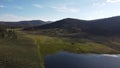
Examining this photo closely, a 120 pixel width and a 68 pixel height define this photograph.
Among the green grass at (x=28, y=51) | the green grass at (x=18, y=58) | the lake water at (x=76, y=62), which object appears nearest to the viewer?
the green grass at (x=18, y=58)

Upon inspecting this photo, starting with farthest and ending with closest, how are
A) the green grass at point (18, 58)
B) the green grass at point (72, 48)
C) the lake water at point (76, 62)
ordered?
the green grass at point (72, 48), the lake water at point (76, 62), the green grass at point (18, 58)

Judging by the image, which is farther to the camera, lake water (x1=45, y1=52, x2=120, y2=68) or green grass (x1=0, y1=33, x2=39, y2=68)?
lake water (x1=45, y1=52, x2=120, y2=68)

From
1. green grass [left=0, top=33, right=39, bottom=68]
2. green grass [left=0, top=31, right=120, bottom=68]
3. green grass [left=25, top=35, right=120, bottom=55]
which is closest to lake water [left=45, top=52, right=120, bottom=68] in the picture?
green grass [left=0, top=31, right=120, bottom=68]

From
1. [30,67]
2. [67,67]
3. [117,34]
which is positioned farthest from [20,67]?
[117,34]

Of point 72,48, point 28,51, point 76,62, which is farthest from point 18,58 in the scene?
point 72,48

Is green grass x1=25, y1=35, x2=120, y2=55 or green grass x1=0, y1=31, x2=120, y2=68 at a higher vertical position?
green grass x1=0, y1=31, x2=120, y2=68

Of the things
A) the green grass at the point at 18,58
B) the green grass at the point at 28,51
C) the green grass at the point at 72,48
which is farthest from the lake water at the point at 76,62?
the green grass at the point at 72,48

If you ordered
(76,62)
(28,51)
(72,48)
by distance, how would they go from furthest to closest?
1. (72,48)
2. (76,62)
3. (28,51)

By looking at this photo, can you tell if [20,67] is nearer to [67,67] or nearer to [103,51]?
[67,67]

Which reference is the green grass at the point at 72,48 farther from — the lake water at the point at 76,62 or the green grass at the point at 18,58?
the green grass at the point at 18,58

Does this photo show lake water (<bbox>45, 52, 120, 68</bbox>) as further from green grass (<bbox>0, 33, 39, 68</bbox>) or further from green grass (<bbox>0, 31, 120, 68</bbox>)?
green grass (<bbox>0, 33, 39, 68</bbox>)

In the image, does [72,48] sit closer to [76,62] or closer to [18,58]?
[76,62]

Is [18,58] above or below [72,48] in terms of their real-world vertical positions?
above
